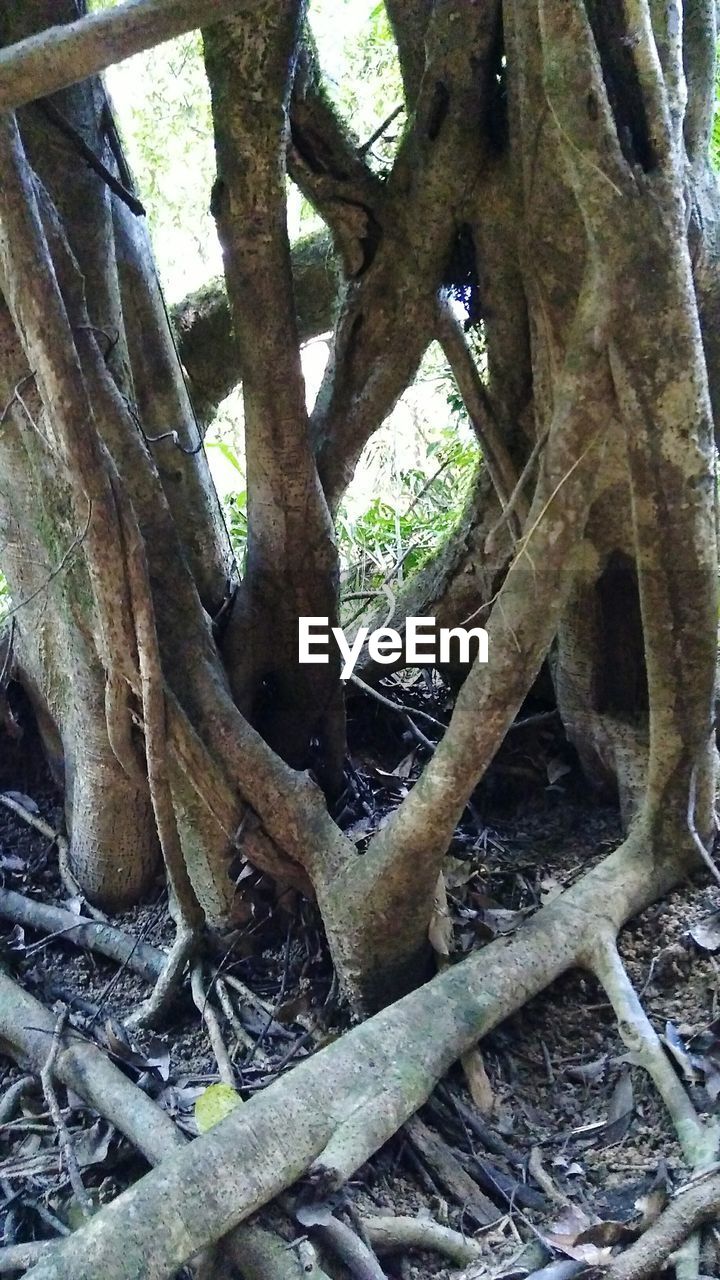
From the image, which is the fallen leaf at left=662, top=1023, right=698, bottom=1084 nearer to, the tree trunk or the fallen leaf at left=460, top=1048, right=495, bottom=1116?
the fallen leaf at left=460, top=1048, right=495, bottom=1116

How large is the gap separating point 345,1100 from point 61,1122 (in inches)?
25.8

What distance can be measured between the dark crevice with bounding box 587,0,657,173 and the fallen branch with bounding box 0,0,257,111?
0.87 metres

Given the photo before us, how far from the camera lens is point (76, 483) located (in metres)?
2.34

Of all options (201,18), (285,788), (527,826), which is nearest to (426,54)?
(201,18)

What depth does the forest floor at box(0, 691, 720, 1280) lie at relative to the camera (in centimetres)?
203

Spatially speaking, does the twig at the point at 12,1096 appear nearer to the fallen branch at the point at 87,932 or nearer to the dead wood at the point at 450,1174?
the fallen branch at the point at 87,932

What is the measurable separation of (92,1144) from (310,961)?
0.77m

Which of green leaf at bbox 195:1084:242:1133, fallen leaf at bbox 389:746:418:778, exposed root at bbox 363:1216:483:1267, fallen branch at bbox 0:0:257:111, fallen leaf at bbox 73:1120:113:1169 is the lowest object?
exposed root at bbox 363:1216:483:1267

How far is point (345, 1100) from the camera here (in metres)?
2.09

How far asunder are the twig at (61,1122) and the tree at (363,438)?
1.19ft

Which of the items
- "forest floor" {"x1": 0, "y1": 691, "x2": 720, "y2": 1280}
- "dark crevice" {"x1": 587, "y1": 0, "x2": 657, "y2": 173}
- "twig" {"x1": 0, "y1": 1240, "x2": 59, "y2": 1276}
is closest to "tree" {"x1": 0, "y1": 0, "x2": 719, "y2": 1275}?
"dark crevice" {"x1": 587, "y1": 0, "x2": 657, "y2": 173}

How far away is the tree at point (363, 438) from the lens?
217 centimetres

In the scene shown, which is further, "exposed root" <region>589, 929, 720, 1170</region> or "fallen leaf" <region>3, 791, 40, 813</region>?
"fallen leaf" <region>3, 791, 40, 813</region>

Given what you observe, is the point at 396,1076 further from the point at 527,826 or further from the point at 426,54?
the point at 426,54
